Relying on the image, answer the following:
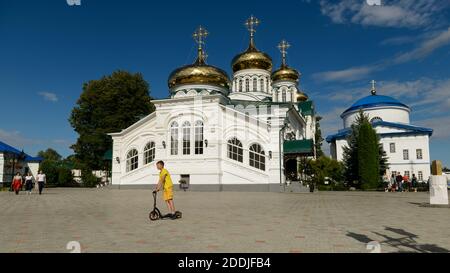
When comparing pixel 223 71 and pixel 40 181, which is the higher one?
pixel 223 71

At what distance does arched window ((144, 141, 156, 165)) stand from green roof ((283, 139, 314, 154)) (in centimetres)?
1092

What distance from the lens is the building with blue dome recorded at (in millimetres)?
41719

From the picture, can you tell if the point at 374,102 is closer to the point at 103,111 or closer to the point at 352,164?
the point at 352,164

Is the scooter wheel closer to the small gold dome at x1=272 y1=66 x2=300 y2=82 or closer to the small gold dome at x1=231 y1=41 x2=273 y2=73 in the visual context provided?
the small gold dome at x1=231 y1=41 x2=273 y2=73

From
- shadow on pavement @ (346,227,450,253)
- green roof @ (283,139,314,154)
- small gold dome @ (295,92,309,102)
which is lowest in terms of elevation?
shadow on pavement @ (346,227,450,253)

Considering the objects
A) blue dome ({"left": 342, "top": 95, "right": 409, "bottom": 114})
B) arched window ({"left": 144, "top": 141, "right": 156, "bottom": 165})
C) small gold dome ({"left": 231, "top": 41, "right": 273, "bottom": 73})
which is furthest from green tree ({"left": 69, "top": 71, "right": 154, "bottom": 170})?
blue dome ({"left": 342, "top": 95, "right": 409, "bottom": 114})

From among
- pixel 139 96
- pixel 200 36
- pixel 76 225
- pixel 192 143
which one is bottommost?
pixel 76 225

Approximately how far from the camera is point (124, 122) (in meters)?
36.3

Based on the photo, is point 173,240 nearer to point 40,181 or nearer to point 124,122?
point 40,181

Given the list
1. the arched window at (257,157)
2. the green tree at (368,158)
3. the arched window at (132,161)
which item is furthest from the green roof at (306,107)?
the arched window at (132,161)

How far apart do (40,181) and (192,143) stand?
10.8 metres

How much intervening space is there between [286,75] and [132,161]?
23.5m
